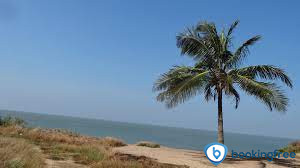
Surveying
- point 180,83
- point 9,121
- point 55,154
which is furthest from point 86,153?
point 9,121

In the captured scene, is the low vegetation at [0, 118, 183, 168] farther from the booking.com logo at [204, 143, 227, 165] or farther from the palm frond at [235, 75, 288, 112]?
the palm frond at [235, 75, 288, 112]

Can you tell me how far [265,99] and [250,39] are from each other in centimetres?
331

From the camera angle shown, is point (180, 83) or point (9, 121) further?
point (9, 121)

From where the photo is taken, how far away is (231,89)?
45.8 feet

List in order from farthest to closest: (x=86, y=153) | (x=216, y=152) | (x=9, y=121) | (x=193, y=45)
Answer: (x=9, y=121) < (x=193, y=45) < (x=86, y=153) < (x=216, y=152)

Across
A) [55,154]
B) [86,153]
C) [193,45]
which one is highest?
[193,45]

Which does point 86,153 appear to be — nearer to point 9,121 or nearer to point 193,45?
point 193,45

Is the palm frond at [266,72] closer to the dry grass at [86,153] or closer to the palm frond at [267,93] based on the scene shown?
the palm frond at [267,93]

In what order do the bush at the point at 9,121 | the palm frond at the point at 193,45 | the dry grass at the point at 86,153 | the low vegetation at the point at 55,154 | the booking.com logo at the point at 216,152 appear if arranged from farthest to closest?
the bush at the point at 9,121 → the palm frond at the point at 193,45 → the booking.com logo at the point at 216,152 → the dry grass at the point at 86,153 → the low vegetation at the point at 55,154

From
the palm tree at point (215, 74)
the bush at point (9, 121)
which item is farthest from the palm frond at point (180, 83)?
the bush at point (9, 121)

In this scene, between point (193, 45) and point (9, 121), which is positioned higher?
point (193, 45)

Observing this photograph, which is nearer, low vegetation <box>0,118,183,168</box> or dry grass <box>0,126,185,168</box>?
low vegetation <box>0,118,183,168</box>

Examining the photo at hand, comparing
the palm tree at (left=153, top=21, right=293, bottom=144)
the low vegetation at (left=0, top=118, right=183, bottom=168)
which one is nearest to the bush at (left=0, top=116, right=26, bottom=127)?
the low vegetation at (left=0, top=118, right=183, bottom=168)

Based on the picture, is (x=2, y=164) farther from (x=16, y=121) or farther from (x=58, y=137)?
(x=16, y=121)
